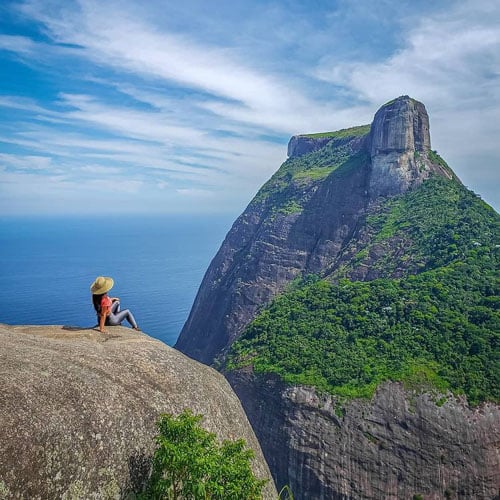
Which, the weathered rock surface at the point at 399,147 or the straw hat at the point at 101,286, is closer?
the straw hat at the point at 101,286

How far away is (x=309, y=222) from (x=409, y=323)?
3737 centimetres

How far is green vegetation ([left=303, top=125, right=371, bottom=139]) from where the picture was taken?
93.0 meters

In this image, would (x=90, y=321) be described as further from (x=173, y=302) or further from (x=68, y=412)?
(x=68, y=412)

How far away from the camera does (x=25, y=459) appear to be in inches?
275

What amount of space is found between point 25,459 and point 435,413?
33.2 metres

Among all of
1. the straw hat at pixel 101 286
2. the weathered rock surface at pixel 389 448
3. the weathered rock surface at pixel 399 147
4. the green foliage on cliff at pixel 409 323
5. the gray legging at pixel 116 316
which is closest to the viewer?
the straw hat at pixel 101 286

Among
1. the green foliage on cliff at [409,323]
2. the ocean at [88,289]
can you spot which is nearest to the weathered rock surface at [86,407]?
the green foliage on cliff at [409,323]

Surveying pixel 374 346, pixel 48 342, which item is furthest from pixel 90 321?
pixel 48 342

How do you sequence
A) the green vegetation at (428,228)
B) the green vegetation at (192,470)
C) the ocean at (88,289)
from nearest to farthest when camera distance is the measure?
the green vegetation at (192,470) → the green vegetation at (428,228) → the ocean at (88,289)

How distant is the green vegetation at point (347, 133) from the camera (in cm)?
9300

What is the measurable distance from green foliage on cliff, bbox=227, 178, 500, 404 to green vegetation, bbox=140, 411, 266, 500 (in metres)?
30.5

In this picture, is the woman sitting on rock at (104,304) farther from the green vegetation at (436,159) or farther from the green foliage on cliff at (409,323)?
the green vegetation at (436,159)

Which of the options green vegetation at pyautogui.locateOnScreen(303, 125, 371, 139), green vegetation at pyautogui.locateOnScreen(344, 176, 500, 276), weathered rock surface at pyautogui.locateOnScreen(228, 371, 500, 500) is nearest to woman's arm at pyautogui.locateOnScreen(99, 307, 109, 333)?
weathered rock surface at pyautogui.locateOnScreen(228, 371, 500, 500)

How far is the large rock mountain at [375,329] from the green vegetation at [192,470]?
96.7ft
